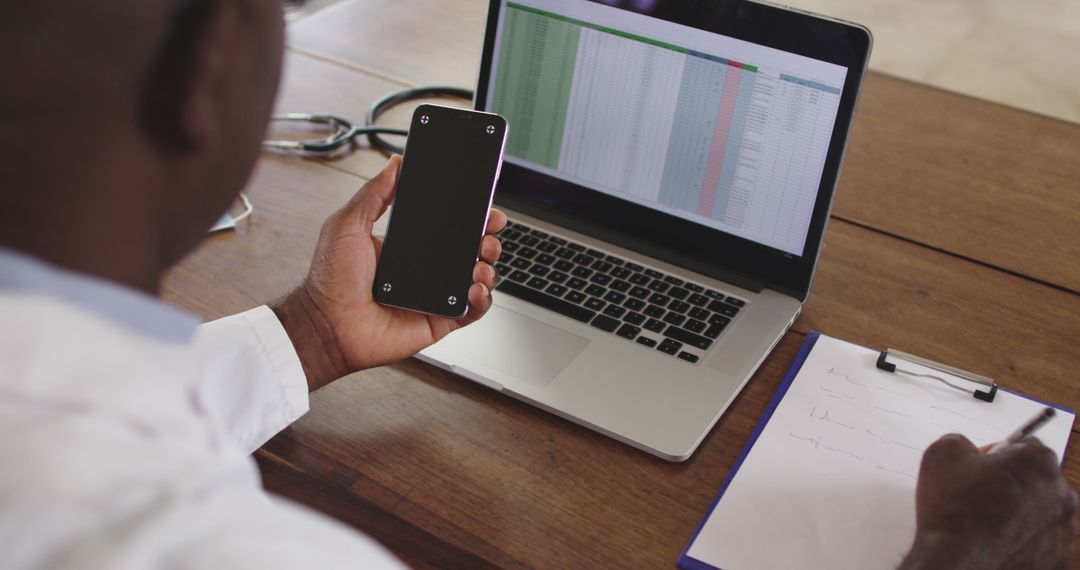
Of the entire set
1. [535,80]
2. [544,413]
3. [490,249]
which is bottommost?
[544,413]

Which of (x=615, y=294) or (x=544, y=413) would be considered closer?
(x=544, y=413)

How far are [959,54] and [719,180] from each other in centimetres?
174

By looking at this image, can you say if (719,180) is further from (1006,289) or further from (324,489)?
(324,489)

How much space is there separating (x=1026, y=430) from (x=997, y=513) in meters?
0.14

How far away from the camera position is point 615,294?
1.06 meters

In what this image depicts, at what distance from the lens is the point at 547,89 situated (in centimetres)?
114

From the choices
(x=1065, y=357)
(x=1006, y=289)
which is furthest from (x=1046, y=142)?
(x=1065, y=357)

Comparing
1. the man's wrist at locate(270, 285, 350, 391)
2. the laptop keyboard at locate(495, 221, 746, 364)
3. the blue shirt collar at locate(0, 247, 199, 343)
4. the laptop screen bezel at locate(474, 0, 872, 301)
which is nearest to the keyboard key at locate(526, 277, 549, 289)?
the laptop keyboard at locate(495, 221, 746, 364)

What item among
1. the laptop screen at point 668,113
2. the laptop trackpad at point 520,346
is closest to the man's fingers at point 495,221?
the laptop trackpad at point 520,346

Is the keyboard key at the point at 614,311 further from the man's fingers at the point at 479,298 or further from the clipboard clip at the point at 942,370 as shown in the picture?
the clipboard clip at the point at 942,370

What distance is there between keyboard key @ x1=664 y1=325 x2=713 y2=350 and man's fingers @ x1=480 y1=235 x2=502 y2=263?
0.19 meters

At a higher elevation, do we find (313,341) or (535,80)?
(535,80)

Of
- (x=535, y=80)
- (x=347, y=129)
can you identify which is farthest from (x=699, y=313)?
(x=347, y=129)

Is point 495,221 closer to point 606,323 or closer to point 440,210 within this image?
point 440,210
